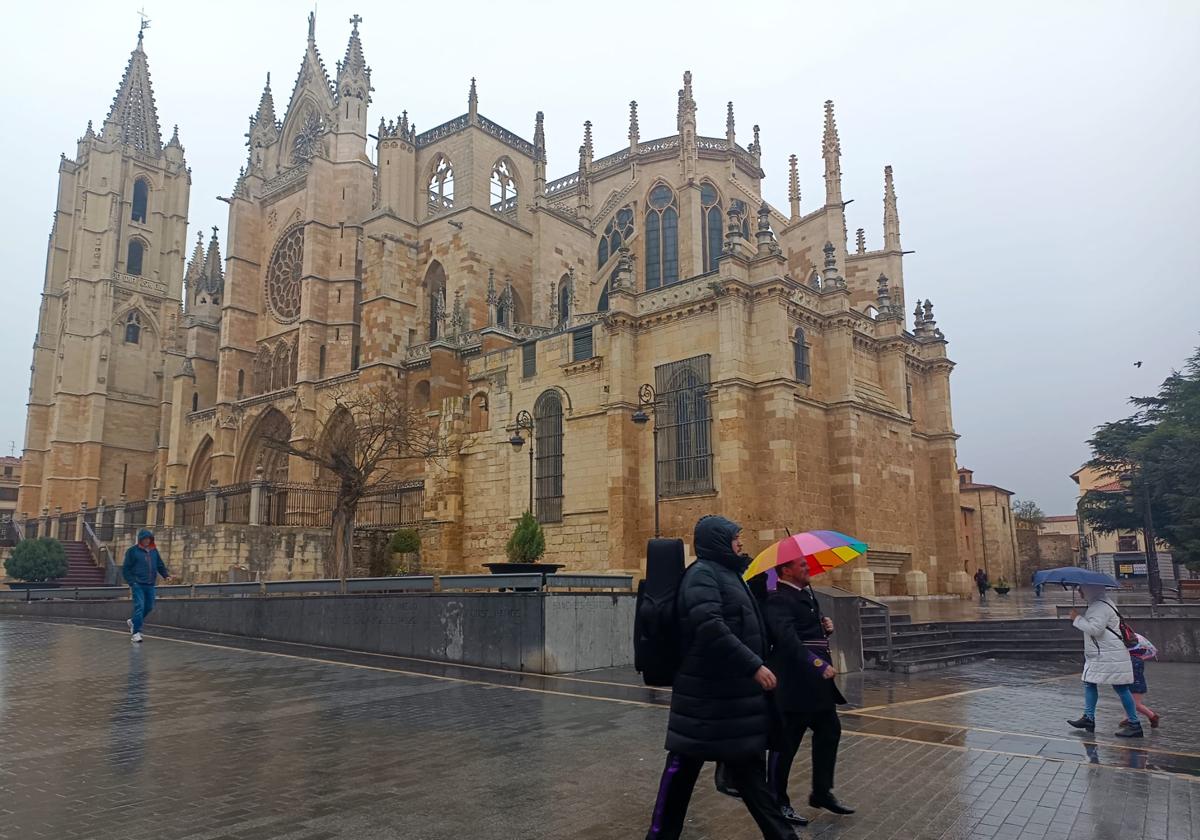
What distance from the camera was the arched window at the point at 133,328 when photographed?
51.1 meters

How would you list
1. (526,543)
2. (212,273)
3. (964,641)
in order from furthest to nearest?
(212,273), (526,543), (964,641)

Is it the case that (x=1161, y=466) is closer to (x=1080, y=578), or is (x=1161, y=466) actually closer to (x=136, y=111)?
(x=1080, y=578)

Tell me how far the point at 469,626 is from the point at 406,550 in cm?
1337

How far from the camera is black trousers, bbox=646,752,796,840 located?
3.96 m

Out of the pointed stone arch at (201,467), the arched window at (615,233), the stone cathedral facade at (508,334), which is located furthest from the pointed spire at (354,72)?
the pointed stone arch at (201,467)

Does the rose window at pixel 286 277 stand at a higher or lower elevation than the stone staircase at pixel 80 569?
higher

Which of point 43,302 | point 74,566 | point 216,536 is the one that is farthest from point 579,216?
point 43,302

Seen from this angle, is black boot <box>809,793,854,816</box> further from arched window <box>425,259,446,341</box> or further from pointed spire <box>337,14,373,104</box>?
pointed spire <box>337,14,373,104</box>

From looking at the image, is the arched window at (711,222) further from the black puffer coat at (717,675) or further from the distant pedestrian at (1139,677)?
the black puffer coat at (717,675)

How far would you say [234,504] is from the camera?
27.8 meters

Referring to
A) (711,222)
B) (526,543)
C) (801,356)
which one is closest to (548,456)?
(526,543)

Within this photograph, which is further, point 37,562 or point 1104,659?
point 37,562

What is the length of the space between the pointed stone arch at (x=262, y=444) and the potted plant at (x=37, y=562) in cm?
986

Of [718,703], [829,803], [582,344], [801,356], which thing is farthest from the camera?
[582,344]
